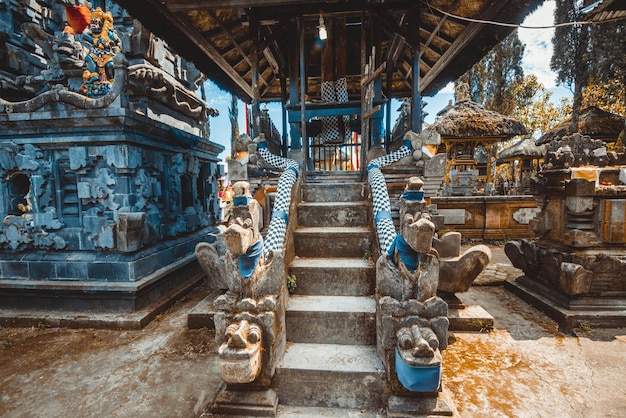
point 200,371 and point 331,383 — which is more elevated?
point 331,383

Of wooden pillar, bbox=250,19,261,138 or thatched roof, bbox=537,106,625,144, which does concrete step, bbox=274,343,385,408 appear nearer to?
wooden pillar, bbox=250,19,261,138

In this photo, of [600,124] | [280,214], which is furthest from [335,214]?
[600,124]

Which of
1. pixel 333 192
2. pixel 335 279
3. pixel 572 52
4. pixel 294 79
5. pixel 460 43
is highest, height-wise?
pixel 572 52

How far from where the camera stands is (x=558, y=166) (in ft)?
16.7

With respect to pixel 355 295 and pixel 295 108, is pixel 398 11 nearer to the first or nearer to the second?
pixel 295 108

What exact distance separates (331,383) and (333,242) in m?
1.87

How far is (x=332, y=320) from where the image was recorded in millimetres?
3271

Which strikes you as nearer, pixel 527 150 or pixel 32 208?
pixel 32 208

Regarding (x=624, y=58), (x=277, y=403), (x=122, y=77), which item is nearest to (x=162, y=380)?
(x=277, y=403)

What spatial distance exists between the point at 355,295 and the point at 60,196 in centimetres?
551

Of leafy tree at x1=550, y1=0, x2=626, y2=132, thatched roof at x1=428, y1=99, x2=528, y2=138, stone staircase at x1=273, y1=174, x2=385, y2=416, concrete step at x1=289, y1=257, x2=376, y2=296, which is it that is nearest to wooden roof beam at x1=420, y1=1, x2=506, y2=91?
stone staircase at x1=273, y1=174, x2=385, y2=416

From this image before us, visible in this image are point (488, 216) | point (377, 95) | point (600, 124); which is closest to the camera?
point (377, 95)

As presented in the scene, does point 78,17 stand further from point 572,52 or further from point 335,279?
point 572,52

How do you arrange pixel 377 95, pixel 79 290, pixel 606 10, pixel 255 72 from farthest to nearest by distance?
1. pixel 377 95
2. pixel 255 72
3. pixel 606 10
4. pixel 79 290
